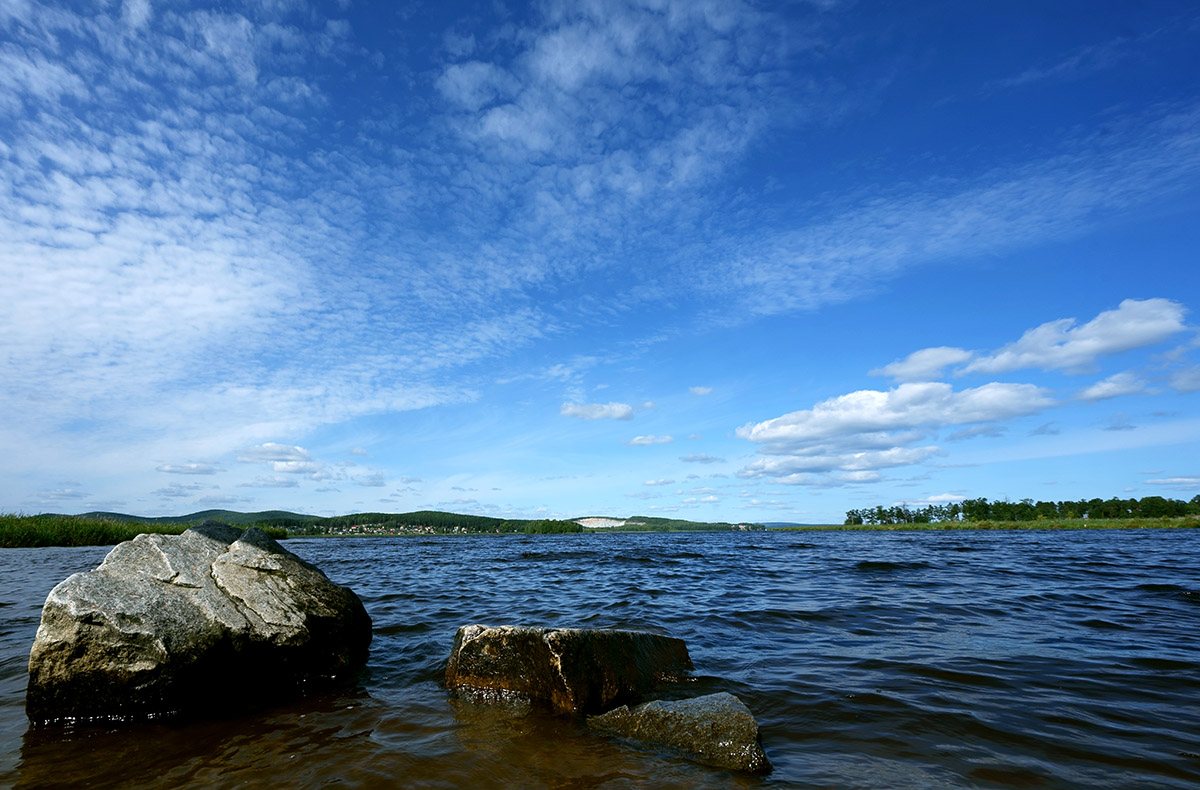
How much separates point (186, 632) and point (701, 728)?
6277mm

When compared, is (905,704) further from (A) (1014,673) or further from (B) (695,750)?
(B) (695,750)

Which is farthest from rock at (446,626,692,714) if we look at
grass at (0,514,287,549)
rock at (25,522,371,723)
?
grass at (0,514,287,549)

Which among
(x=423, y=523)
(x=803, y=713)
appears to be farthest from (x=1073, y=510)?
(x=423, y=523)

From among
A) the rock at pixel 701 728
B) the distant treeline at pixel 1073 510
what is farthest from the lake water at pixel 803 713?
the distant treeline at pixel 1073 510

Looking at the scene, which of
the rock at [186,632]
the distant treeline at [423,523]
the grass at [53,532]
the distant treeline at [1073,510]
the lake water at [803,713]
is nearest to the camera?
the lake water at [803,713]

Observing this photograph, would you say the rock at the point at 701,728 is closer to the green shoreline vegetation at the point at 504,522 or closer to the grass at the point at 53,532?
the green shoreline vegetation at the point at 504,522

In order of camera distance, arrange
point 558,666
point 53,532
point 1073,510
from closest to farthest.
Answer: point 558,666
point 53,532
point 1073,510

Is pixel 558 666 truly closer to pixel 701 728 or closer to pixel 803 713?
pixel 701 728

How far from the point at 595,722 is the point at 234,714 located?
434cm

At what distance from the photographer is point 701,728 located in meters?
5.45

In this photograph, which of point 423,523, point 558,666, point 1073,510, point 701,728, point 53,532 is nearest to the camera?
point 701,728

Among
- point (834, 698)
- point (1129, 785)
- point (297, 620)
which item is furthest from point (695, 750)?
point (297, 620)

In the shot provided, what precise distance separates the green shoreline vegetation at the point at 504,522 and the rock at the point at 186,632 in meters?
2.51

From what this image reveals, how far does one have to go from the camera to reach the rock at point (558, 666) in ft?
22.4
